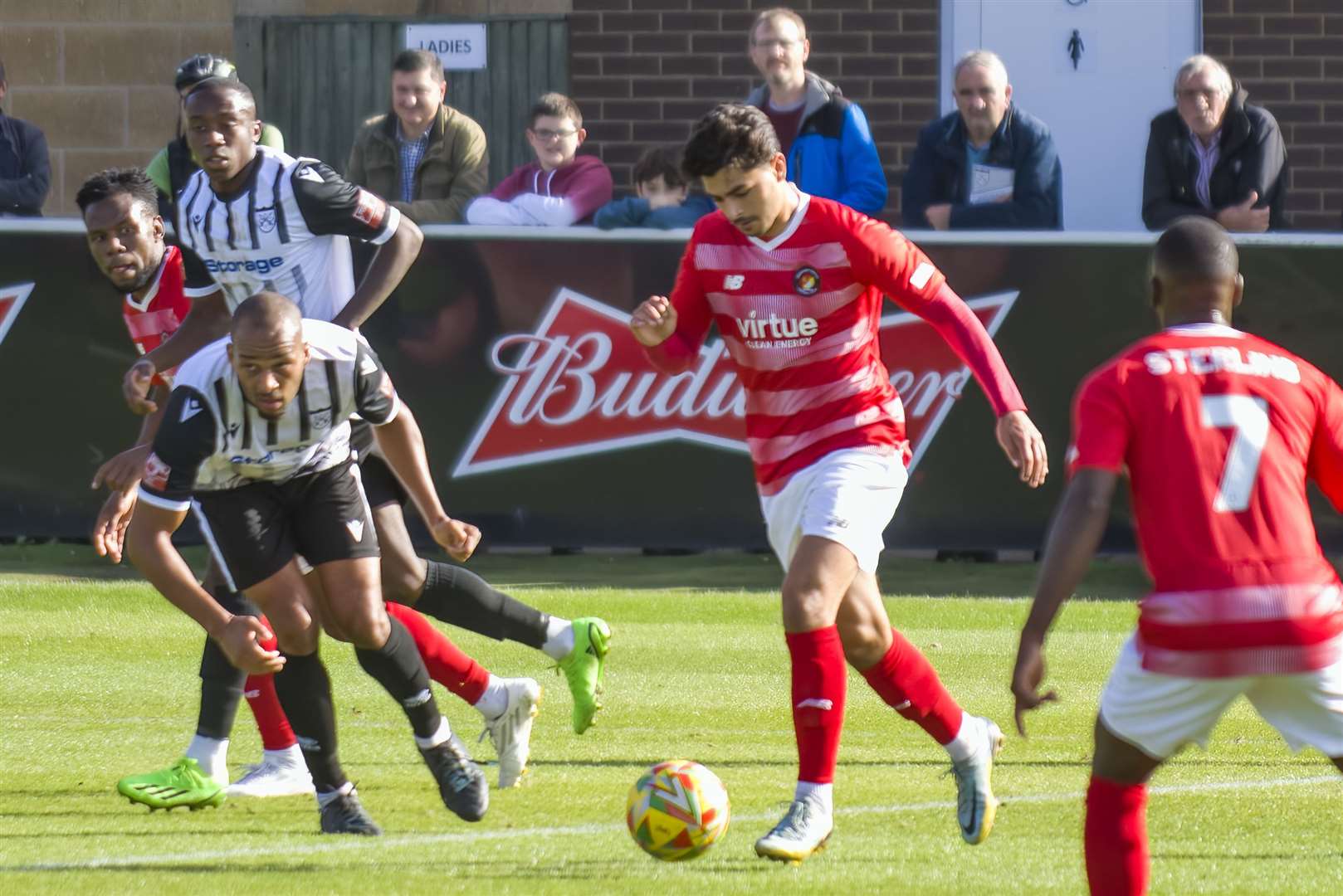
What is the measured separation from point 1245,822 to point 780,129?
6113mm

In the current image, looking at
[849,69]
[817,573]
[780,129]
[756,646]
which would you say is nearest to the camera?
[817,573]

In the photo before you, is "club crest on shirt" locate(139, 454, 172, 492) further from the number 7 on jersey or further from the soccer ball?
the number 7 on jersey

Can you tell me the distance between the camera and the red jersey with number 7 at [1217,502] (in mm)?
4051

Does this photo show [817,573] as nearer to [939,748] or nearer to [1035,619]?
[1035,619]

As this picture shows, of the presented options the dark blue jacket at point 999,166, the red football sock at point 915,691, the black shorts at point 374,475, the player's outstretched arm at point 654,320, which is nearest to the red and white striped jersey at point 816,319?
the player's outstretched arm at point 654,320

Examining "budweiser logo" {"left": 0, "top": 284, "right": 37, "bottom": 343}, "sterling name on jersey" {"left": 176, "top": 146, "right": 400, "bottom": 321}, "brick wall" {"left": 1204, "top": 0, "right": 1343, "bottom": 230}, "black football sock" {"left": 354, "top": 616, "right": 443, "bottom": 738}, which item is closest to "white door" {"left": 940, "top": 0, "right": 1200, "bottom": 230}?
"brick wall" {"left": 1204, "top": 0, "right": 1343, "bottom": 230}

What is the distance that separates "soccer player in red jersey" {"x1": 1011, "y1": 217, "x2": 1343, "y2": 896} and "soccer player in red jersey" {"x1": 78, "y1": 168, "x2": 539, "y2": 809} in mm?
2546

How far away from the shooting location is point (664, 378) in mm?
11938

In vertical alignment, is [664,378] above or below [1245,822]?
above

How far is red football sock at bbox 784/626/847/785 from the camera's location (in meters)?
5.57

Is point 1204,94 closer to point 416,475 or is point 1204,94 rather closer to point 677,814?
point 416,475

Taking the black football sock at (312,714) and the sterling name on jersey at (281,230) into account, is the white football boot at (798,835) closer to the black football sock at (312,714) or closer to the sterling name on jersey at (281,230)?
the black football sock at (312,714)

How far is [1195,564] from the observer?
13.3 ft

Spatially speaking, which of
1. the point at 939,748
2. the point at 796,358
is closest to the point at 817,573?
the point at 796,358
